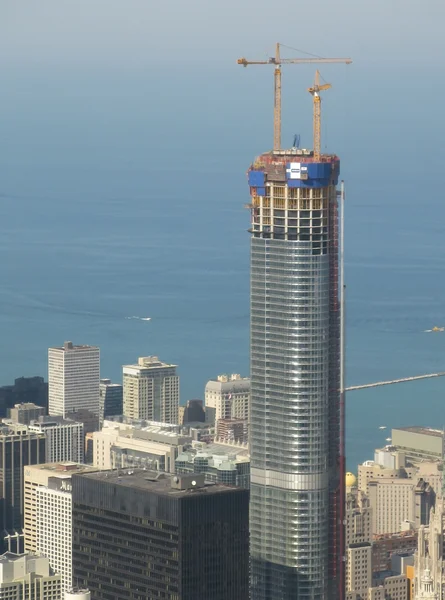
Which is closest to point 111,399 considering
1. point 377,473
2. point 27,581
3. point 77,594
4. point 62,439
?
point 62,439

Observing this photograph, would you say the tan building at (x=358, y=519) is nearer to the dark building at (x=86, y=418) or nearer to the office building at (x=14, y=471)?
the office building at (x=14, y=471)

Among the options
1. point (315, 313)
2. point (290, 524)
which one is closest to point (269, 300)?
point (315, 313)

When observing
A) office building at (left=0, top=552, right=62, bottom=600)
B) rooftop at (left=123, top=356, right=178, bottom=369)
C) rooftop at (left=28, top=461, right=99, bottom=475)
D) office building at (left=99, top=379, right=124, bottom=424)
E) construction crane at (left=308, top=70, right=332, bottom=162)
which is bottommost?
office building at (left=0, top=552, right=62, bottom=600)

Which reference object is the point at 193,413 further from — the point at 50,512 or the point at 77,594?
the point at 77,594

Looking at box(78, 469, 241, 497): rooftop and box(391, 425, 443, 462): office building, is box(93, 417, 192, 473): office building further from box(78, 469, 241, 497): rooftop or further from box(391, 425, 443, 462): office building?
box(78, 469, 241, 497): rooftop

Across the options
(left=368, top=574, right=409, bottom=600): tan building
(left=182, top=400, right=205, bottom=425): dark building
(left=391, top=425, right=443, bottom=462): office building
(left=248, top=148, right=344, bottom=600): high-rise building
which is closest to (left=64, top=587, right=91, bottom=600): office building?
(left=248, top=148, right=344, bottom=600): high-rise building

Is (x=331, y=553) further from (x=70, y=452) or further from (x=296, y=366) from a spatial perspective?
(x=70, y=452)
